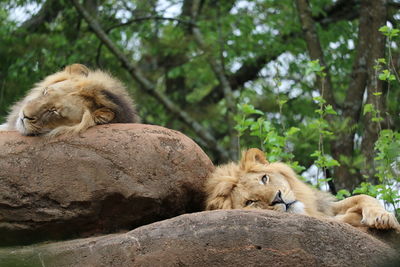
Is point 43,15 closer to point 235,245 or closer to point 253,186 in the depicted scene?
point 253,186

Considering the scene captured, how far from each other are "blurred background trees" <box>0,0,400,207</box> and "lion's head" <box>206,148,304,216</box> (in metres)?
3.55

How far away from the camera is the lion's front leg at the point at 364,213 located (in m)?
4.35

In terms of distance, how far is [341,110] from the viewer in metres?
8.93

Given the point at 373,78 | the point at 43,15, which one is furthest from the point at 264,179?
the point at 43,15

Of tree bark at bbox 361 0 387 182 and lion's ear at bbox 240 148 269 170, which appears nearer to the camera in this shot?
lion's ear at bbox 240 148 269 170

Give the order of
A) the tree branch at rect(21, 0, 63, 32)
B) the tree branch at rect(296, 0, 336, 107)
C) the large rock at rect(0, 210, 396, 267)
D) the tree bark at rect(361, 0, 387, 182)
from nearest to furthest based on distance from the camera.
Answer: the large rock at rect(0, 210, 396, 267) < the tree bark at rect(361, 0, 387, 182) < the tree branch at rect(296, 0, 336, 107) < the tree branch at rect(21, 0, 63, 32)

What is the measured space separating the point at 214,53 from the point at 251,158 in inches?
228

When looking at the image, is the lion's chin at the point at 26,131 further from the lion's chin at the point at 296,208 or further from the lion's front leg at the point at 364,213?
the lion's front leg at the point at 364,213

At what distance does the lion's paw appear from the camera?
434 centimetres

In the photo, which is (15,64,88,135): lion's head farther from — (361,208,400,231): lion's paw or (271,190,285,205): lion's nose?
(361,208,400,231): lion's paw

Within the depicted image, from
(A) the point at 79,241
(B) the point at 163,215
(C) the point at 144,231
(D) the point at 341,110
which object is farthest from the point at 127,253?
(D) the point at 341,110

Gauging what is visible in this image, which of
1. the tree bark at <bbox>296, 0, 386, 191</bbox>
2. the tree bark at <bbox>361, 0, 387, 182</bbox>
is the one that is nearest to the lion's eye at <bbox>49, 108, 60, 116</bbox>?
the tree bark at <bbox>361, 0, 387, 182</bbox>

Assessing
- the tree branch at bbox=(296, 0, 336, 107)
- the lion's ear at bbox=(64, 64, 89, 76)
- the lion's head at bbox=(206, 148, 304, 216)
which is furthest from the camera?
the tree branch at bbox=(296, 0, 336, 107)

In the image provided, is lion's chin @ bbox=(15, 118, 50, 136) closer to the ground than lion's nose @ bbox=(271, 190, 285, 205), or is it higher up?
higher up
